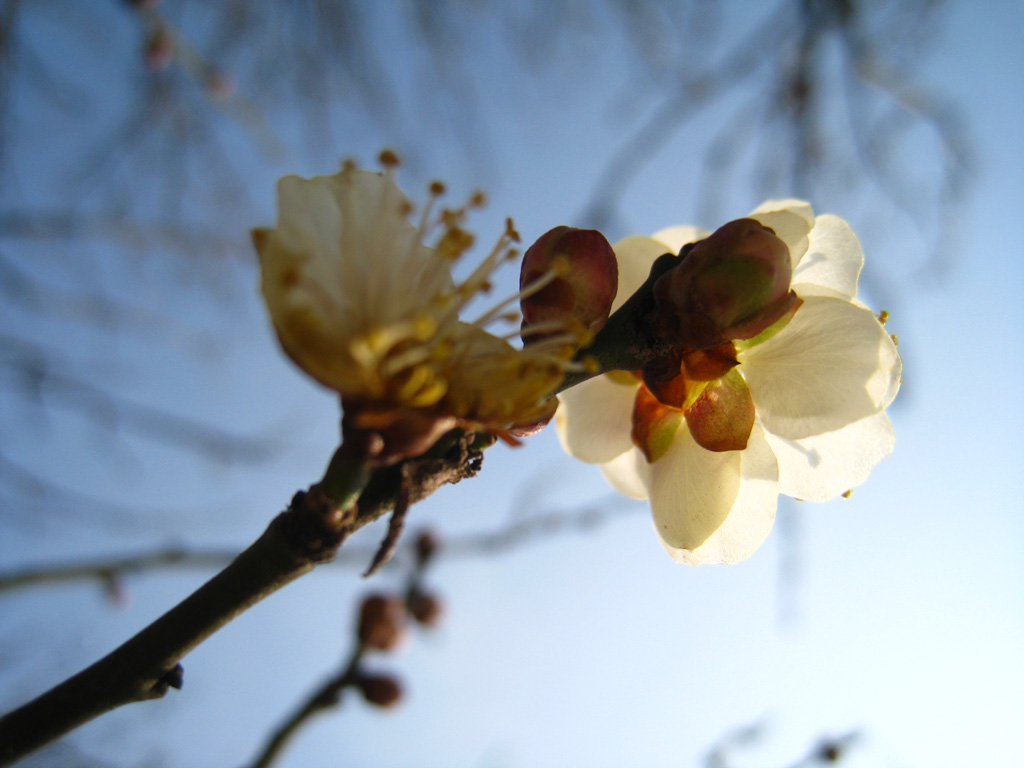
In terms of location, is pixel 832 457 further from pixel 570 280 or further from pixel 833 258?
pixel 570 280

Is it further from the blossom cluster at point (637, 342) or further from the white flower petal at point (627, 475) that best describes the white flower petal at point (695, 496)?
the white flower petal at point (627, 475)

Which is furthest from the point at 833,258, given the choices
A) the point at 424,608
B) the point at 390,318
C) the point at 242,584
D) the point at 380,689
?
the point at 424,608

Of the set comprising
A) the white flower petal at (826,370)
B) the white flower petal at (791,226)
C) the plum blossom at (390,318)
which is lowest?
the plum blossom at (390,318)

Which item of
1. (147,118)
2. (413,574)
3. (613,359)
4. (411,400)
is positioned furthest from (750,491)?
(147,118)

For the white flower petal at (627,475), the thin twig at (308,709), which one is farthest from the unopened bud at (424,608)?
the white flower petal at (627,475)

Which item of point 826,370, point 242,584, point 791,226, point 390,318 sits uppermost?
point 791,226
